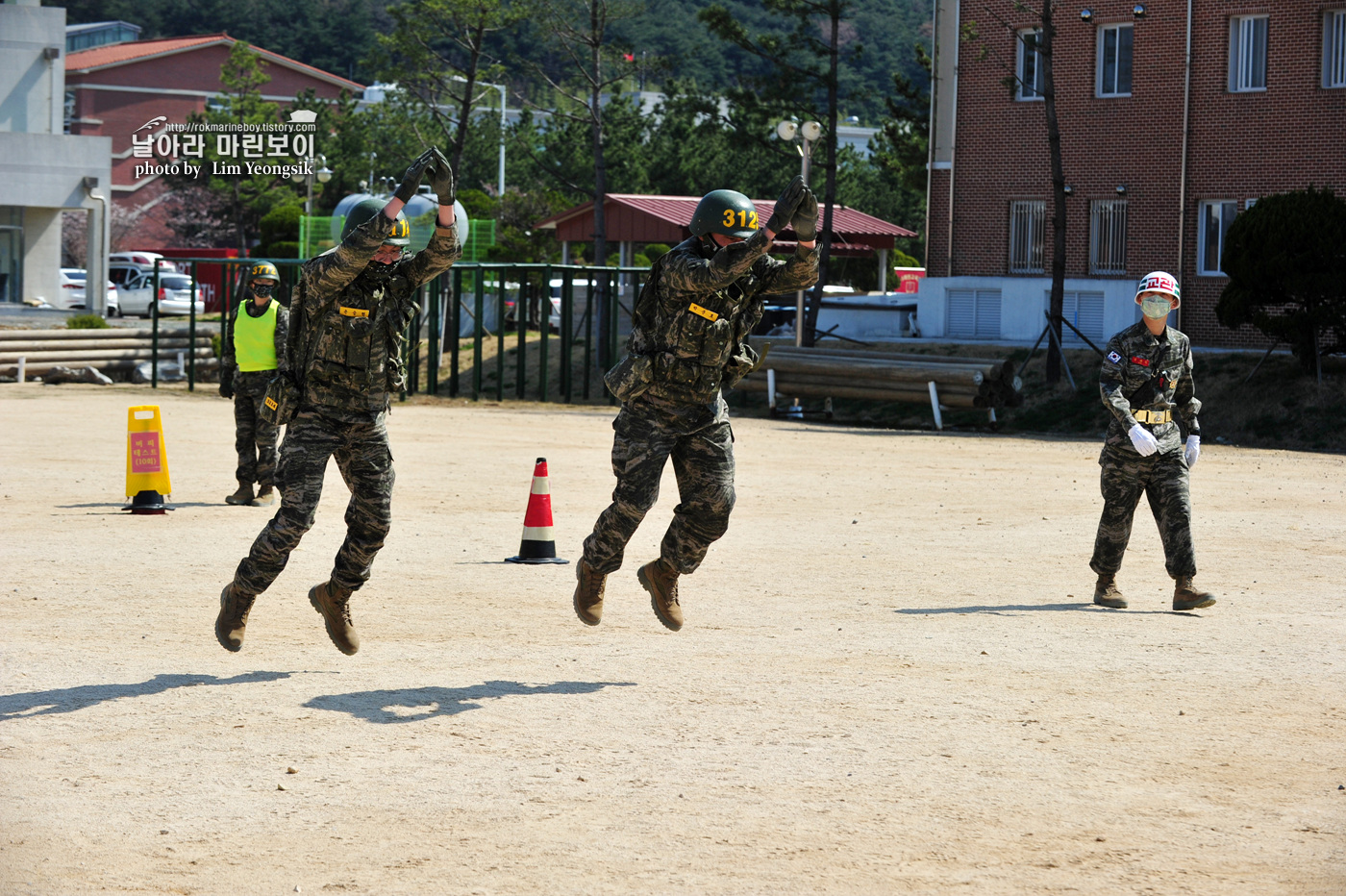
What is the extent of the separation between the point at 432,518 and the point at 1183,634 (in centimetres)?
650

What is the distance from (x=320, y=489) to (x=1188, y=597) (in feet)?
16.5

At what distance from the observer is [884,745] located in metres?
6.02

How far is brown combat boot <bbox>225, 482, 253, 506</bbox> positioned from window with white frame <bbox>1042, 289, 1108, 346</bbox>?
21777 mm

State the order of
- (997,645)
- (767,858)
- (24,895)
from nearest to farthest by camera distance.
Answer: (24,895) < (767,858) < (997,645)

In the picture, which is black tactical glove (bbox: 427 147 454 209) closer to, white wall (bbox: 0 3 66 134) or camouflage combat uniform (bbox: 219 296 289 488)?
camouflage combat uniform (bbox: 219 296 289 488)

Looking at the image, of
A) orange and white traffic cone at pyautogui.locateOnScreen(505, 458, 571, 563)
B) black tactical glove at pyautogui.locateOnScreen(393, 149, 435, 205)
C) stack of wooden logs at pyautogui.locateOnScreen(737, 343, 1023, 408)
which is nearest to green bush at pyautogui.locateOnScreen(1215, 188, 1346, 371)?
stack of wooden logs at pyautogui.locateOnScreen(737, 343, 1023, 408)

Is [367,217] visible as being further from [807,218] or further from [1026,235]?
[1026,235]

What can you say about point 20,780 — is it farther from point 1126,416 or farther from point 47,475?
point 47,475

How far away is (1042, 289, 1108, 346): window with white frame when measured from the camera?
32.5m

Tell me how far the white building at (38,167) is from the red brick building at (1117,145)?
24429 millimetres

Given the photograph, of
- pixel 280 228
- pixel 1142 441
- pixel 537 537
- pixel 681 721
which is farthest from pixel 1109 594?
pixel 280 228

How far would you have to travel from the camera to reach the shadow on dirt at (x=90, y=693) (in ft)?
20.8

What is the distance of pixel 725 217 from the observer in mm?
7008

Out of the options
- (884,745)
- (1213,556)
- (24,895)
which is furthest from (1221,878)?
(1213,556)
